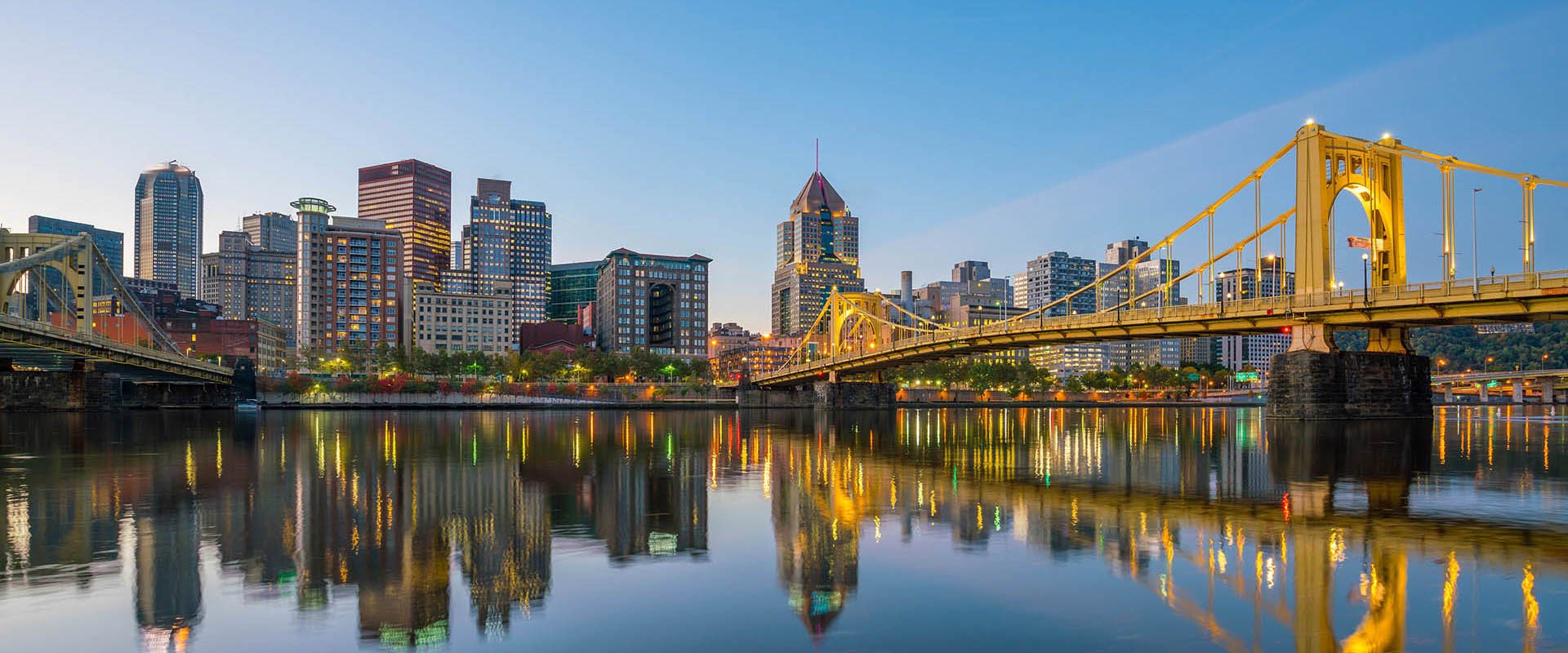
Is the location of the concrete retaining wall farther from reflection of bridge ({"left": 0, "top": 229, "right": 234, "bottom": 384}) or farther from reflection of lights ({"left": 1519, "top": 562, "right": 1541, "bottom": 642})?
reflection of lights ({"left": 1519, "top": 562, "right": 1541, "bottom": 642})

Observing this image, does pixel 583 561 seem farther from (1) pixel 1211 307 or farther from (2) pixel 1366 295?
(1) pixel 1211 307

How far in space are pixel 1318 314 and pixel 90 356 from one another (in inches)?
3345

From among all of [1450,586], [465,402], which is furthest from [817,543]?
[465,402]

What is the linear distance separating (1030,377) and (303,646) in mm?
192999

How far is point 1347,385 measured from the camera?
52.4 m

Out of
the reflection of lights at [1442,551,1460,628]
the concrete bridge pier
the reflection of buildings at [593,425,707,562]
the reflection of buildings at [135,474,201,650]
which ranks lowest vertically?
the reflection of buildings at [593,425,707,562]

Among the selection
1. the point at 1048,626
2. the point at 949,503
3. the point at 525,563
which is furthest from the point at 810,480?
the point at 1048,626

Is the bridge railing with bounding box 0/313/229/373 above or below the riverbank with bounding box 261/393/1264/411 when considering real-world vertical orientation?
above

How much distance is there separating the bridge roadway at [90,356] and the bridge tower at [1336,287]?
74.8 metres

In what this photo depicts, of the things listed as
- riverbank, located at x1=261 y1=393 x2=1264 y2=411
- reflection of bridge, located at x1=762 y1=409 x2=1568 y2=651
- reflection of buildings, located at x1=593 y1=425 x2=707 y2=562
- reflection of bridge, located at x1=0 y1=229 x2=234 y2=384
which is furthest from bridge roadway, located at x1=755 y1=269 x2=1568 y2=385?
reflection of bridge, located at x1=0 y1=229 x2=234 y2=384

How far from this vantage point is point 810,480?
25.2 m

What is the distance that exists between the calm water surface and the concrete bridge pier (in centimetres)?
2434

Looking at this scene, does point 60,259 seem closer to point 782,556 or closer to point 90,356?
point 90,356

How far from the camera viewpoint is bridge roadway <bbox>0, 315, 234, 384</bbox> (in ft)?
198
